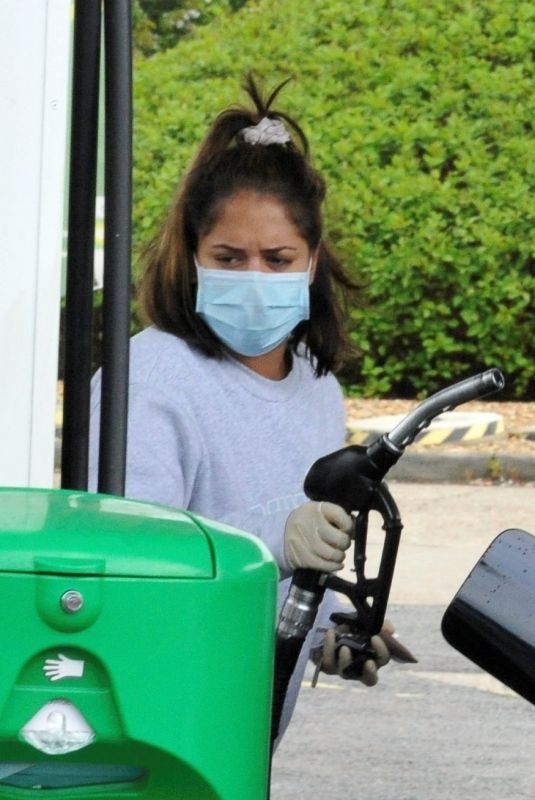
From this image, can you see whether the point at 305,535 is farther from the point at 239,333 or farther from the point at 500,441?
the point at 500,441

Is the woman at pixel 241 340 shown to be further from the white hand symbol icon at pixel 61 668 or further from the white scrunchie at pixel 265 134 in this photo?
the white hand symbol icon at pixel 61 668

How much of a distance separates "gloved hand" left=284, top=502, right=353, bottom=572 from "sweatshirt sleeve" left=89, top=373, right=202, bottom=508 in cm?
35

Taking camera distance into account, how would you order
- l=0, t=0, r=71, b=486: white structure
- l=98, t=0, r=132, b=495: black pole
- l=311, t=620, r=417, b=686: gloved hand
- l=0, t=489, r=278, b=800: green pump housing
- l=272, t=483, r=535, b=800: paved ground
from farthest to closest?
l=272, t=483, r=535, b=800: paved ground
l=311, t=620, r=417, b=686: gloved hand
l=0, t=0, r=71, b=486: white structure
l=98, t=0, r=132, b=495: black pole
l=0, t=489, r=278, b=800: green pump housing

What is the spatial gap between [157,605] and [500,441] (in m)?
9.09

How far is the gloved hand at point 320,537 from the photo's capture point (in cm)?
184

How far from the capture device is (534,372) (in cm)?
1145

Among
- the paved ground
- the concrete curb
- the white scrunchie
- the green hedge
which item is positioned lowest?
the concrete curb

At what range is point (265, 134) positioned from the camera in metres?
2.62

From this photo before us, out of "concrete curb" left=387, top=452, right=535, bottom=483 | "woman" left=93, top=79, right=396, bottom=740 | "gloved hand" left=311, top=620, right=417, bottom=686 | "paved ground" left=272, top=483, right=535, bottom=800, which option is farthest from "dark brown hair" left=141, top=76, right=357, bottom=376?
"concrete curb" left=387, top=452, right=535, bottom=483

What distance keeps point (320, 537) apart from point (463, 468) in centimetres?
807

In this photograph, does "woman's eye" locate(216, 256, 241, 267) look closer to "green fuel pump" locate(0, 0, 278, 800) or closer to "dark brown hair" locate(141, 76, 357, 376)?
"dark brown hair" locate(141, 76, 357, 376)

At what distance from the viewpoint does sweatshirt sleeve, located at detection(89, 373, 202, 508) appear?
2.24 m

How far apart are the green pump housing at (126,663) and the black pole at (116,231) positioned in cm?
32

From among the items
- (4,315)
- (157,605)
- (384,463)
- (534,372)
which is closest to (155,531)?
(157,605)
